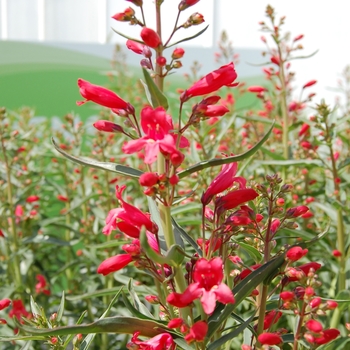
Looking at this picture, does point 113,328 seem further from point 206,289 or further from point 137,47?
point 137,47

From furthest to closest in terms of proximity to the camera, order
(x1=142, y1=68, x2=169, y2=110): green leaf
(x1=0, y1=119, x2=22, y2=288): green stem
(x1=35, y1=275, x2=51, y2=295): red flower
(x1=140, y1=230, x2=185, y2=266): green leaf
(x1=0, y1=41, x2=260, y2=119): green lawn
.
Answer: (x1=0, y1=41, x2=260, y2=119): green lawn < (x1=35, y1=275, x2=51, y2=295): red flower < (x1=0, y1=119, x2=22, y2=288): green stem < (x1=142, y1=68, x2=169, y2=110): green leaf < (x1=140, y1=230, x2=185, y2=266): green leaf

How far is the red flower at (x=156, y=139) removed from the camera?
0.93 metres

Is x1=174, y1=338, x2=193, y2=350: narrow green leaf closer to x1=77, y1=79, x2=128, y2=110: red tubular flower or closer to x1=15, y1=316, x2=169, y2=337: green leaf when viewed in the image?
x1=15, y1=316, x2=169, y2=337: green leaf

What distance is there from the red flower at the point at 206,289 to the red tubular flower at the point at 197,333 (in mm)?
45

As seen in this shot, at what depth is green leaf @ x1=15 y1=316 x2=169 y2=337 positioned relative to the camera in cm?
88

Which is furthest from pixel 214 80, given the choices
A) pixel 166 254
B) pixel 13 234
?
pixel 13 234

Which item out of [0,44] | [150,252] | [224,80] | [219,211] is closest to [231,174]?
[219,211]

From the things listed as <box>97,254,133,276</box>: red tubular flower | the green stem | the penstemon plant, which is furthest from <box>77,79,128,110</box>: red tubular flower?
the green stem

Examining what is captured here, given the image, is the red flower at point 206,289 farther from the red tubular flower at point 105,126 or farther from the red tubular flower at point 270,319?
the red tubular flower at point 105,126

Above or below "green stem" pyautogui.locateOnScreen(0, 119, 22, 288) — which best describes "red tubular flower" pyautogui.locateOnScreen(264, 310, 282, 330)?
above

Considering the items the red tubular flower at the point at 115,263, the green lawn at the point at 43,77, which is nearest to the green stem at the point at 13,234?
the red tubular flower at the point at 115,263

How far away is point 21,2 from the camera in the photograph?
295 inches

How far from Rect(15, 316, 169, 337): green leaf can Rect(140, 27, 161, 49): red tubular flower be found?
0.54 m

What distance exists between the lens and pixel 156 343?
965 mm
